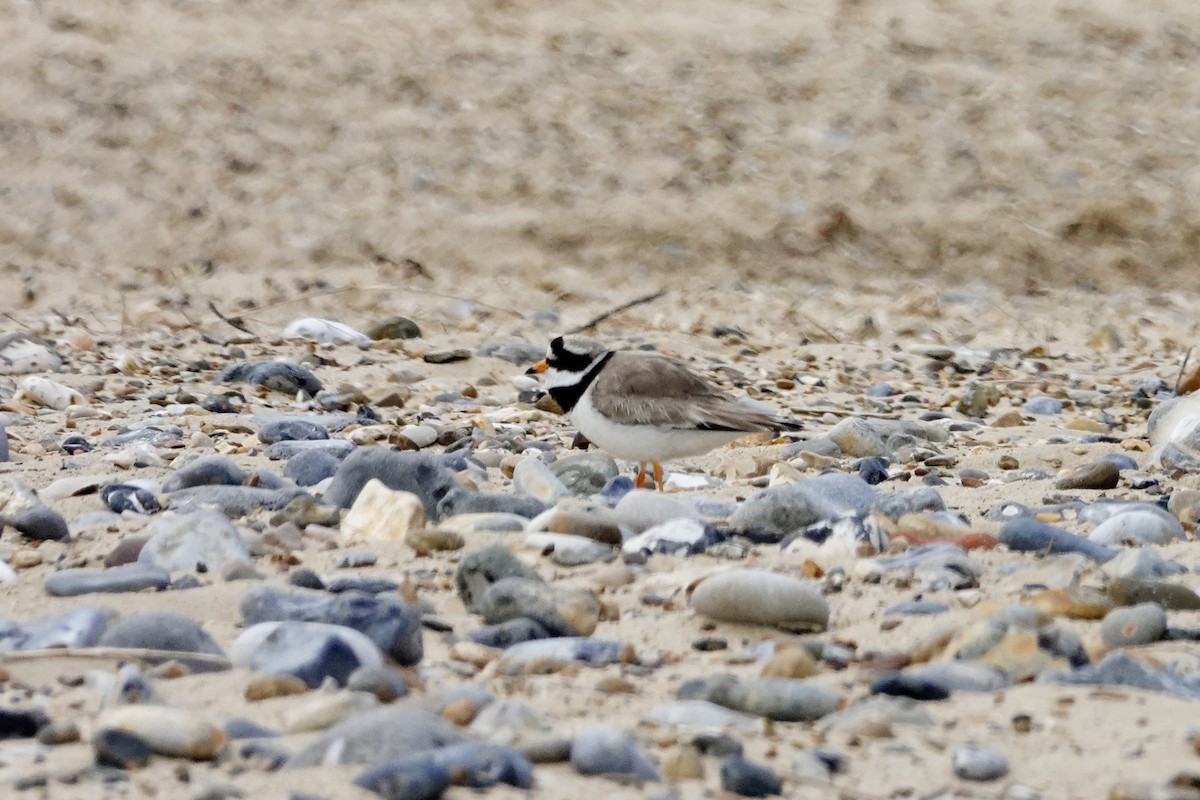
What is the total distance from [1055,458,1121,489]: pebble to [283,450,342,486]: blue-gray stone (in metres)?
2.38

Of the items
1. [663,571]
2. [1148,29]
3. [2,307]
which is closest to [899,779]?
[663,571]

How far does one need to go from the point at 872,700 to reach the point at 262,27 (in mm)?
12077

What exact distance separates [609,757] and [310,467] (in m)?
2.84

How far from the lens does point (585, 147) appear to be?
12.8 metres

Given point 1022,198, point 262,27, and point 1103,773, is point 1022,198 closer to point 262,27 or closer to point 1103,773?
point 262,27

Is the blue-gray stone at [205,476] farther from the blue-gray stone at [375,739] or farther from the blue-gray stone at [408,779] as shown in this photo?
the blue-gray stone at [408,779]

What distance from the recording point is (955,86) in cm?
1384

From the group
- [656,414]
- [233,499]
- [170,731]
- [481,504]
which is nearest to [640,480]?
[656,414]

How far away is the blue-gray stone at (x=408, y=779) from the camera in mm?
2121

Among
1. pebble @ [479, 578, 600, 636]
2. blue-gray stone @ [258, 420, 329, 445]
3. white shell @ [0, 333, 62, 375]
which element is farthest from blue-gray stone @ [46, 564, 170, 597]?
white shell @ [0, 333, 62, 375]

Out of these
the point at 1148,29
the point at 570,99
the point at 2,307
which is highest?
the point at 1148,29

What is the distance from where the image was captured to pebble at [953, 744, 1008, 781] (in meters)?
2.30

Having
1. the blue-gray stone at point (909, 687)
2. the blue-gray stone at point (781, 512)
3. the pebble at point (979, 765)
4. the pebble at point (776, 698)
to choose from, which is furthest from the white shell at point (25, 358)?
the pebble at point (979, 765)

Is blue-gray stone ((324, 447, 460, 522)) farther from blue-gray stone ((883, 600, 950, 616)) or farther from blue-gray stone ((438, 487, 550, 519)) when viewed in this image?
blue-gray stone ((883, 600, 950, 616))
